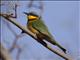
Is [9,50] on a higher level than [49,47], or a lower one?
lower

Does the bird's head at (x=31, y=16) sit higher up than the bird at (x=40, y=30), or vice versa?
the bird's head at (x=31, y=16)

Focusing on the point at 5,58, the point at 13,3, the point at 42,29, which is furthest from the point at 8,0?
the point at 5,58

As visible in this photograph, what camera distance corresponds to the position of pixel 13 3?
857 mm

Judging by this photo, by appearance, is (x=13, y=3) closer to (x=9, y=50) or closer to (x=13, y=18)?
(x=13, y=18)

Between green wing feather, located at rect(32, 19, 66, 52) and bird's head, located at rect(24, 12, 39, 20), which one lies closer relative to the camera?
green wing feather, located at rect(32, 19, 66, 52)

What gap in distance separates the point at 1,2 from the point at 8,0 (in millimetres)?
82

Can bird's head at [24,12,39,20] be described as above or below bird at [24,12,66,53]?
above

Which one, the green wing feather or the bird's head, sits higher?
the bird's head

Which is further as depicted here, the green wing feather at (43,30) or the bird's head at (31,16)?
the bird's head at (31,16)

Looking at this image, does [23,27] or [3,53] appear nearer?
[23,27]

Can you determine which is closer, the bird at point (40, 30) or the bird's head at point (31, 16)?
the bird at point (40, 30)

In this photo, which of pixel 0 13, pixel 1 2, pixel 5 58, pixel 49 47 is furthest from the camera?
pixel 5 58

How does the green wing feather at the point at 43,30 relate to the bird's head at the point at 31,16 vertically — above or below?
below

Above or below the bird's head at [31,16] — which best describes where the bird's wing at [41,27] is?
below
